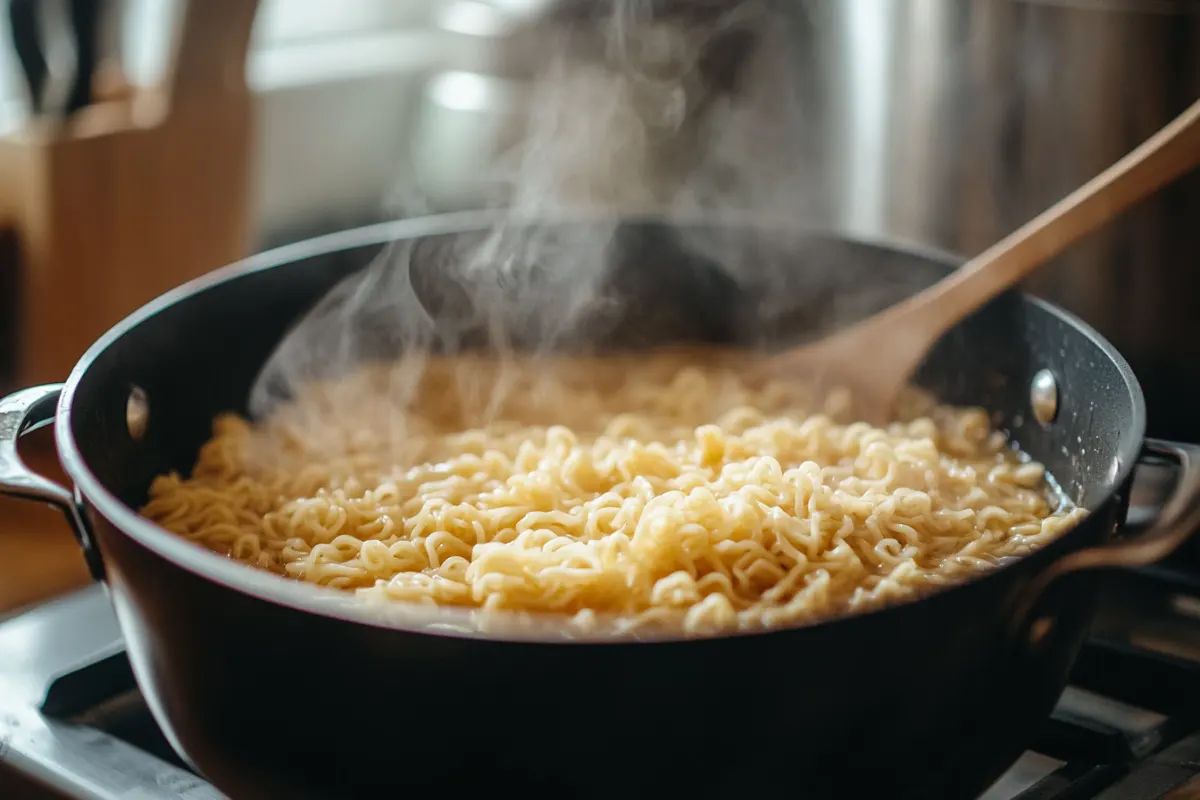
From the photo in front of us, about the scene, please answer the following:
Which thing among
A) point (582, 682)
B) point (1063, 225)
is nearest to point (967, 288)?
point (1063, 225)

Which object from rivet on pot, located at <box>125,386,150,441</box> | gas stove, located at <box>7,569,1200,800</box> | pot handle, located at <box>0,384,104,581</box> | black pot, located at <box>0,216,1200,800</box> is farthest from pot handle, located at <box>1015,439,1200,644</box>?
rivet on pot, located at <box>125,386,150,441</box>

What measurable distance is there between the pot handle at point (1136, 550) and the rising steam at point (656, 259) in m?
0.71

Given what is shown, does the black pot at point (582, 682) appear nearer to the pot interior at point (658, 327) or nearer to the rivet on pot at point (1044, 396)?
the pot interior at point (658, 327)

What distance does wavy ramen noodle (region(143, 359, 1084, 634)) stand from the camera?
0.87 m

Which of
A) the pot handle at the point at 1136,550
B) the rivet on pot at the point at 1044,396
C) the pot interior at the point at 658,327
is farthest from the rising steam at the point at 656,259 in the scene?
the pot handle at the point at 1136,550

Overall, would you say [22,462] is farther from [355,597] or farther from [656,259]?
[656,259]

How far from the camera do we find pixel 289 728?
0.71m

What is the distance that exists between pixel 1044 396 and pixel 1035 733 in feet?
1.38

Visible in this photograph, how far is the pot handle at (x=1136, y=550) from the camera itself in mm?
695

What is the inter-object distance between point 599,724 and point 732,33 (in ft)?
4.71

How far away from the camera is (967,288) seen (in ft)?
3.88

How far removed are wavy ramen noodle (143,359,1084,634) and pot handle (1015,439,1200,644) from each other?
2.9 inches

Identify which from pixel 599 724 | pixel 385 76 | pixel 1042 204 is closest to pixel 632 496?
pixel 599 724

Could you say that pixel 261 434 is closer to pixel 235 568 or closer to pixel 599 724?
pixel 235 568
